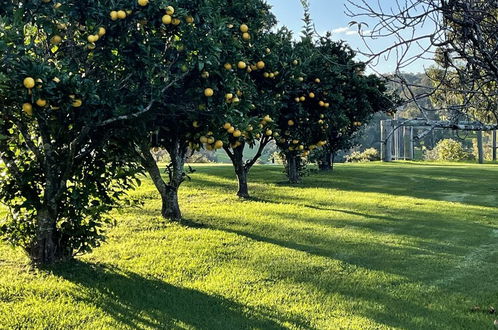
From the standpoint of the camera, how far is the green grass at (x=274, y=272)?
4.26 metres

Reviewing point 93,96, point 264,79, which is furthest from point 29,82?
point 264,79

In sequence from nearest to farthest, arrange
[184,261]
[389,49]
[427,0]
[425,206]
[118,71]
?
[427,0] → [389,49] → [118,71] → [184,261] → [425,206]

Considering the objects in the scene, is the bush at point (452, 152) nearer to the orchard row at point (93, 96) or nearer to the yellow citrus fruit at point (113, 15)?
the orchard row at point (93, 96)

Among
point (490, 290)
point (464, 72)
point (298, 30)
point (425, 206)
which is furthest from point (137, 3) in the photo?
point (425, 206)

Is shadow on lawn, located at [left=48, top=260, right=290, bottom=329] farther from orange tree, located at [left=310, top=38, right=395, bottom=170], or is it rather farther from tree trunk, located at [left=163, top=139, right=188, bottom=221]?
orange tree, located at [left=310, top=38, right=395, bottom=170]

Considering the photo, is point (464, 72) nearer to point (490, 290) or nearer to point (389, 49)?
point (389, 49)

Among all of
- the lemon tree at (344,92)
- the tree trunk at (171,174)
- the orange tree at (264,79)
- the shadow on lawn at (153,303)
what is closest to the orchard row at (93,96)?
the shadow on lawn at (153,303)

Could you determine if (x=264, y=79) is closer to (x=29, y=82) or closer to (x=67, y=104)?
(x=67, y=104)

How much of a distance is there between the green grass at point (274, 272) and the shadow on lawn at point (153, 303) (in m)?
0.01

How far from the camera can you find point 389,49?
323cm

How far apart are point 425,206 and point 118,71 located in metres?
7.79

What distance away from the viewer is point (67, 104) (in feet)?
12.6

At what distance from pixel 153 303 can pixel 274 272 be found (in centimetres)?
158

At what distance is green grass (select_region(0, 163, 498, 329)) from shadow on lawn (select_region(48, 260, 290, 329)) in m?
0.01
